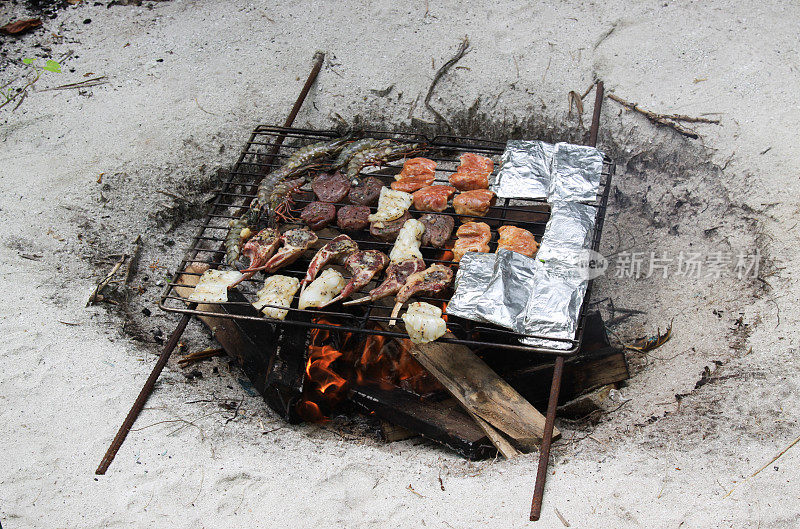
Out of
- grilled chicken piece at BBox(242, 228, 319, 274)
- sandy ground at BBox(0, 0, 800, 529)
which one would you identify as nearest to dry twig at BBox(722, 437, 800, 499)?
sandy ground at BBox(0, 0, 800, 529)

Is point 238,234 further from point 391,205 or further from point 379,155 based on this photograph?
point 379,155

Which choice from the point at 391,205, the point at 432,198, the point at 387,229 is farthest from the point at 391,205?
the point at 432,198

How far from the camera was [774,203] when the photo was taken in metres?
4.59

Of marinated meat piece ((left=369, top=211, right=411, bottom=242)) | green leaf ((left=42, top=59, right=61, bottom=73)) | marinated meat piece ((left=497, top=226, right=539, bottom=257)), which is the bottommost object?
marinated meat piece ((left=369, top=211, right=411, bottom=242))

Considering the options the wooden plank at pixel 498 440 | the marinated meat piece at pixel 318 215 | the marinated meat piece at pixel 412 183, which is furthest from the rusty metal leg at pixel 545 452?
the marinated meat piece at pixel 318 215

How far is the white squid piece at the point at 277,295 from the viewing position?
3.72 metres

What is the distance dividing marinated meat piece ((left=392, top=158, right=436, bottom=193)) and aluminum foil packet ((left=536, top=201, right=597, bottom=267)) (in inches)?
40.0

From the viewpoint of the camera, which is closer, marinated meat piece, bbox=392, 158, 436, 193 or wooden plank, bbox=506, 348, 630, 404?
wooden plank, bbox=506, 348, 630, 404

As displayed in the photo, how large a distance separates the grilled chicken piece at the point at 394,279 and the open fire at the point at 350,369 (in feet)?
1.37

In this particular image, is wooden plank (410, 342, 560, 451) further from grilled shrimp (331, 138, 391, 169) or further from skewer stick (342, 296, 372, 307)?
grilled shrimp (331, 138, 391, 169)

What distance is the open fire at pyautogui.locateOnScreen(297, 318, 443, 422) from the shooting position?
4.04 meters

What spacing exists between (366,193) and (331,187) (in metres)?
0.29

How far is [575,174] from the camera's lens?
439 centimetres

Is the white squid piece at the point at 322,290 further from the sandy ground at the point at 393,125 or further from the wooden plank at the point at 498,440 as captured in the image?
the wooden plank at the point at 498,440
